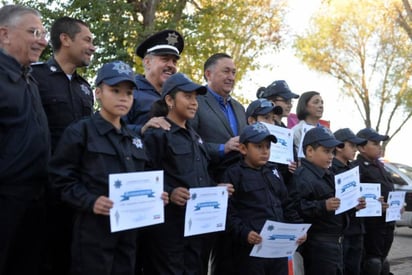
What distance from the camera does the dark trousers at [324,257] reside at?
17.2 feet

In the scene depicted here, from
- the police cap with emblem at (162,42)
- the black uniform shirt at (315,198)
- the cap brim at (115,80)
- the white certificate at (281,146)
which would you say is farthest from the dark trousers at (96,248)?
the black uniform shirt at (315,198)

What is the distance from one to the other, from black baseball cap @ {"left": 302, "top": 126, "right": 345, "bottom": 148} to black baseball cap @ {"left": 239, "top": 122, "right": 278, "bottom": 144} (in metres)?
0.86

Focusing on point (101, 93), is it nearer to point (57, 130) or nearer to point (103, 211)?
point (57, 130)

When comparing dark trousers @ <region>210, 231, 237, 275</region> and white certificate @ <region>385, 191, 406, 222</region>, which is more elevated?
white certificate @ <region>385, 191, 406, 222</region>

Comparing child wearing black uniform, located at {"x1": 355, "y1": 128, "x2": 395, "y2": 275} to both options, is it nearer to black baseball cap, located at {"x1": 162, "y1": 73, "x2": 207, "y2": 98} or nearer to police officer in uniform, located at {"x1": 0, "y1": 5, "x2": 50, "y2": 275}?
black baseball cap, located at {"x1": 162, "y1": 73, "x2": 207, "y2": 98}

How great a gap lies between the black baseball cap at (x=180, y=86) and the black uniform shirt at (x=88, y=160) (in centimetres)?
73

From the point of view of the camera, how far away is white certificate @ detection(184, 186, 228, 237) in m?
4.02

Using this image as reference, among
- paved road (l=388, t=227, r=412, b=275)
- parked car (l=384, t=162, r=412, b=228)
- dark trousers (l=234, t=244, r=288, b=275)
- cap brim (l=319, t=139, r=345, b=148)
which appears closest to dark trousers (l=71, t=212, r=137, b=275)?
dark trousers (l=234, t=244, r=288, b=275)

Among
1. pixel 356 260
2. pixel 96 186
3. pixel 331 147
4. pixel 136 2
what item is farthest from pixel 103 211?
pixel 136 2

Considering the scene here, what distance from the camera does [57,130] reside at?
14.1 feet

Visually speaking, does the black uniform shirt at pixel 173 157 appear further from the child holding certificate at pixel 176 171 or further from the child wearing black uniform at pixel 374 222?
the child wearing black uniform at pixel 374 222

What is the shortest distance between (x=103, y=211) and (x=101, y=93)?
923 millimetres

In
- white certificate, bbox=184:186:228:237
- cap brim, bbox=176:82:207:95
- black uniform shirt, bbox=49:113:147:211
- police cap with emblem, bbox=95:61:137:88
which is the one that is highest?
police cap with emblem, bbox=95:61:137:88

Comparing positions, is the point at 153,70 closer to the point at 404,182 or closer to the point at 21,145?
the point at 21,145
